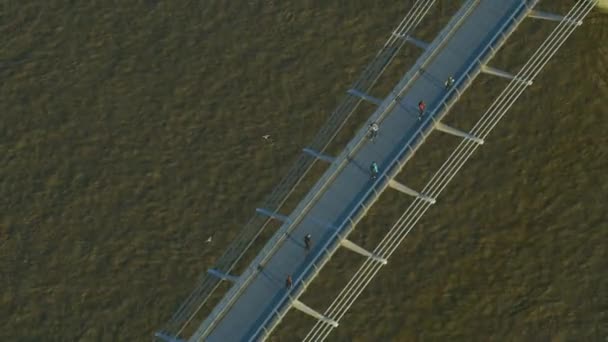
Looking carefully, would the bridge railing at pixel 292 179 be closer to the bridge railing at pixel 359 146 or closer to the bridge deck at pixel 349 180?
the bridge deck at pixel 349 180

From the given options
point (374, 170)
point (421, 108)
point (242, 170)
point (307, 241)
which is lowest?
point (307, 241)

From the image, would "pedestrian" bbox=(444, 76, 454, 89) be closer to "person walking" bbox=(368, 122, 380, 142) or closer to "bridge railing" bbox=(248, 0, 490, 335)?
"bridge railing" bbox=(248, 0, 490, 335)

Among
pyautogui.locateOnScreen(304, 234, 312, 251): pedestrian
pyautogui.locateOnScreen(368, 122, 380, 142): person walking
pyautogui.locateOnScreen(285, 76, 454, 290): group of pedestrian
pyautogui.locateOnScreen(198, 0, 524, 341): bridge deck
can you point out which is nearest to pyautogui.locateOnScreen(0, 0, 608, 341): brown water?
pyautogui.locateOnScreen(198, 0, 524, 341): bridge deck

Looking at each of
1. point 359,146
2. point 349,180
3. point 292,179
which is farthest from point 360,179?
point 292,179

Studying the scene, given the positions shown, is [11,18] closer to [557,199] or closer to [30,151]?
[30,151]

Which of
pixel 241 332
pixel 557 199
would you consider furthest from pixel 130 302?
pixel 557 199

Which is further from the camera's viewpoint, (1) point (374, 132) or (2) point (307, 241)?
(1) point (374, 132)

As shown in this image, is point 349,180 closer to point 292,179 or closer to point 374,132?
point 374,132
